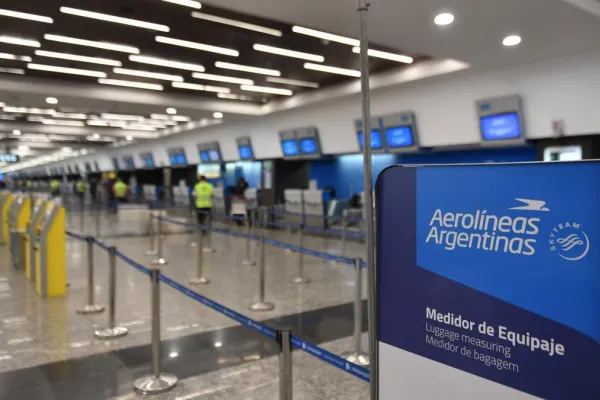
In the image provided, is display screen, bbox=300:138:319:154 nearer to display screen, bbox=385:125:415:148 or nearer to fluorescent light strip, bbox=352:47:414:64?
display screen, bbox=385:125:415:148

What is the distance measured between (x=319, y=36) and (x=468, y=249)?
6553mm

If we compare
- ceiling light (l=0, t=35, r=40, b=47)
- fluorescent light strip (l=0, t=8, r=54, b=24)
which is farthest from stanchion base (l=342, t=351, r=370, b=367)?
ceiling light (l=0, t=35, r=40, b=47)

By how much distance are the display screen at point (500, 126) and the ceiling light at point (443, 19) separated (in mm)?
3493

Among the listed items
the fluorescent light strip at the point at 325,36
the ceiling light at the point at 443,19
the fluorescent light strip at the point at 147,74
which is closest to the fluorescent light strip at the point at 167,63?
the fluorescent light strip at the point at 147,74

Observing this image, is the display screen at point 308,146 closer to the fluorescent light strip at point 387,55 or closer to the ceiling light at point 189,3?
the fluorescent light strip at point 387,55

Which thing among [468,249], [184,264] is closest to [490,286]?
[468,249]

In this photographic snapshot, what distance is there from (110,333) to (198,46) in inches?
218

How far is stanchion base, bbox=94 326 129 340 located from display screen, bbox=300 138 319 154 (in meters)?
9.76

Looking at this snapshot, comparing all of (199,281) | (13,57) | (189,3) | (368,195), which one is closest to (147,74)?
(13,57)

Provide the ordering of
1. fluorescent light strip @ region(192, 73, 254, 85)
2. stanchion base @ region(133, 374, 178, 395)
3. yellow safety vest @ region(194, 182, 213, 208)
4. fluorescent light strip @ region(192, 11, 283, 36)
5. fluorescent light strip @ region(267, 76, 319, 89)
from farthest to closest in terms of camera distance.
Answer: yellow safety vest @ region(194, 182, 213, 208) → fluorescent light strip @ region(267, 76, 319, 89) → fluorescent light strip @ region(192, 73, 254, 85) → fluorescent light strip @ region(192, 11, 283, 36) → stanchion base @ region(133, 374, 178, 395)

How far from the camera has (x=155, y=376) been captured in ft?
12.7

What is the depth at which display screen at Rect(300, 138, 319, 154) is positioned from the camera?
14133mm

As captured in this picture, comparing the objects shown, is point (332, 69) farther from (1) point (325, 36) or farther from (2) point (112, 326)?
(2) point (112, 326)

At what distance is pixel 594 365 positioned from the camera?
1.53 metres
